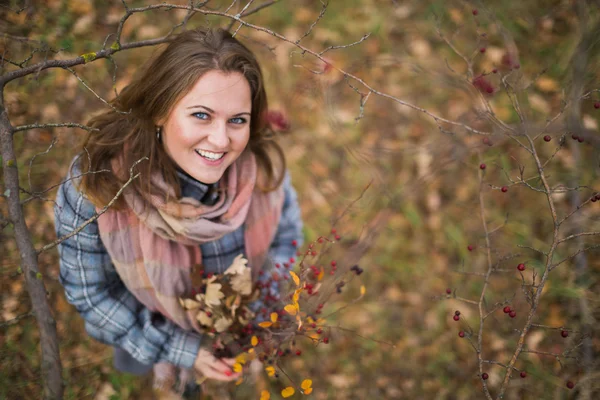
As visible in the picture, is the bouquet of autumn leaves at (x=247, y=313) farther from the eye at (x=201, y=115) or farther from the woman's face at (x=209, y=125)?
the eye at (x=201, y=115)

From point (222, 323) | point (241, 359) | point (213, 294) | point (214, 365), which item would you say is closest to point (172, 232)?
point (213, 294)

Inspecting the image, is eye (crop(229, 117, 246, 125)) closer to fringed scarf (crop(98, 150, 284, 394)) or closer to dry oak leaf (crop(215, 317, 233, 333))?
fringed scarf (crop(98, 150, 284, 394))

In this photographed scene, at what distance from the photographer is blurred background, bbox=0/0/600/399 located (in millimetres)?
2531

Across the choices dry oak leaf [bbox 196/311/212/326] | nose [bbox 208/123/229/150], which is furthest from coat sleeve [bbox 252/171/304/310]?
nose [bbox 208/123/229/150]

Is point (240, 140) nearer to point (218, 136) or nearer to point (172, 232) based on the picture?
point (218, 136)

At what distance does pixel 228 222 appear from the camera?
1751 mm

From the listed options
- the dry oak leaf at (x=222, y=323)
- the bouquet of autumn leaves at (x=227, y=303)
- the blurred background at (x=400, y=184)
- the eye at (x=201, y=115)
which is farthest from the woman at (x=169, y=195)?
the blurred background at (x=400, y=184)

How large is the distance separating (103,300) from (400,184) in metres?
2.31

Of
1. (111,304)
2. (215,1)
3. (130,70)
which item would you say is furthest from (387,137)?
(111,304)

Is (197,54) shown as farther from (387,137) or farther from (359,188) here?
(387,137)

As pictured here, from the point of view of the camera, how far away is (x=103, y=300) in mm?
1764

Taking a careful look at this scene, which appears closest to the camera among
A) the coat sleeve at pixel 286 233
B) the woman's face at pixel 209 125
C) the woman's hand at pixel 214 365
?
the woman's face at pixel 209 125

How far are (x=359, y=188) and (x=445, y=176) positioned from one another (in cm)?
66

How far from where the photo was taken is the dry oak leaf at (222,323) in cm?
167
